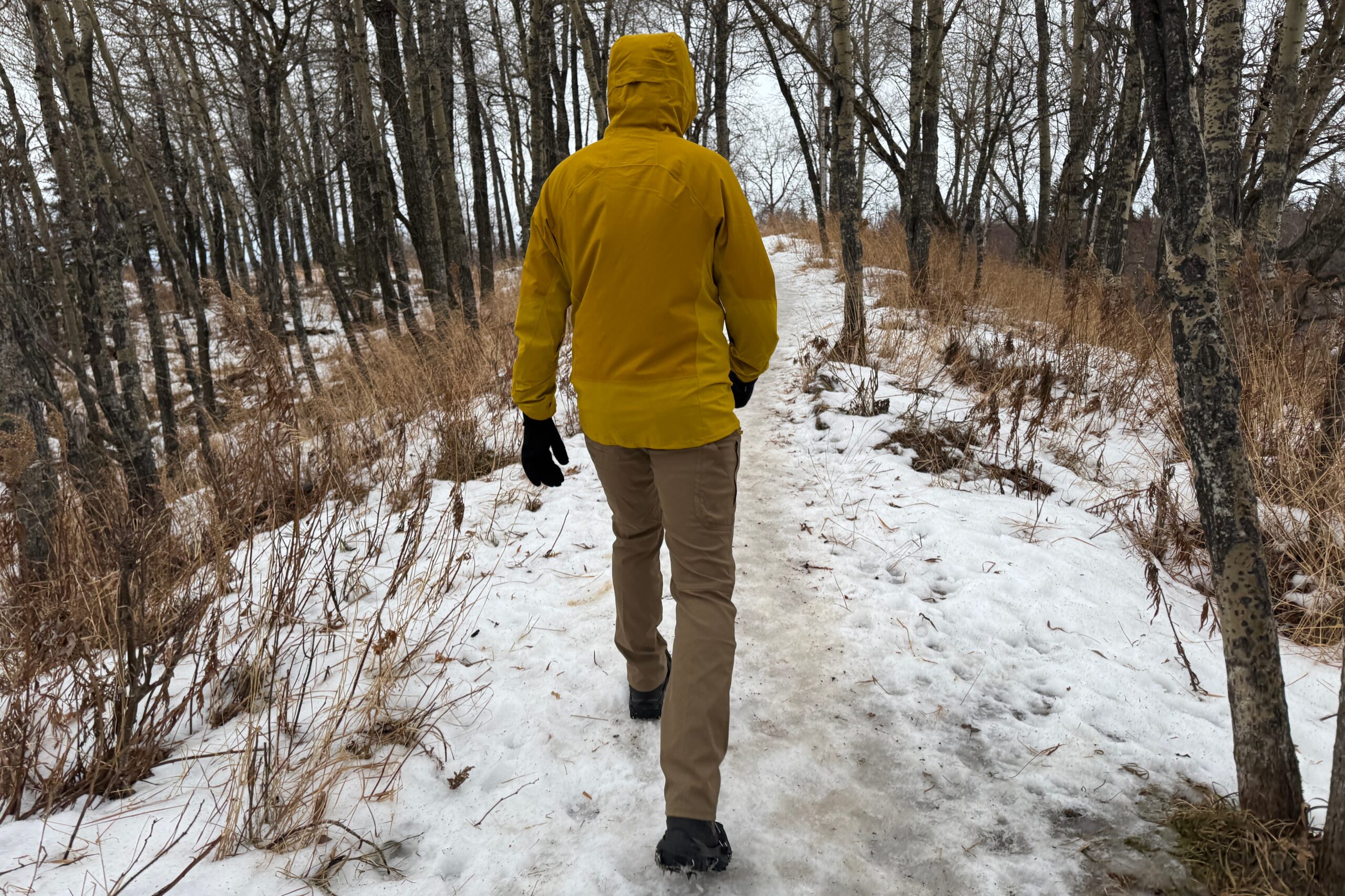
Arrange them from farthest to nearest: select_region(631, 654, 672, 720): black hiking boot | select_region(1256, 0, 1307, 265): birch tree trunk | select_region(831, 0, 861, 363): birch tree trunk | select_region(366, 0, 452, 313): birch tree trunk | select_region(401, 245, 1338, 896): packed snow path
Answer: select_region(366, 0, 452, 313): birch tree trunk → select_region(831, 0, 861, 363): birch tree trunk → select_region(1256, 0, 1307, 265): birch tree trunk → select_region(631, 654, 672, 720): black hiking boot → select_region(401, 245, 1338, 896): packed snow path

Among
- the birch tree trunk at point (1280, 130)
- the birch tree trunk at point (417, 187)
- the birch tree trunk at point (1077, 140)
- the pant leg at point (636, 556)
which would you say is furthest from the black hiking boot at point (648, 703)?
the birch tree trunk at point (1077, 140)

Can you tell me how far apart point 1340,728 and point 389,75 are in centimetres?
1041

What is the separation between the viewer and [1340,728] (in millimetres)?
1361

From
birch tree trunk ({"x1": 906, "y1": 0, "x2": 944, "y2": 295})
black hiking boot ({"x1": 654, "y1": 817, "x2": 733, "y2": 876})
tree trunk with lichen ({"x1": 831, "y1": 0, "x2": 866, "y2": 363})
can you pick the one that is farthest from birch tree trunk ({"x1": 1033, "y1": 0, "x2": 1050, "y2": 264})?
black hiking boot ({"x1": 654, "y1": 817, "x2": 733, "y2": 876})

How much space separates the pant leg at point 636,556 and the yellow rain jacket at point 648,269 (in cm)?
10

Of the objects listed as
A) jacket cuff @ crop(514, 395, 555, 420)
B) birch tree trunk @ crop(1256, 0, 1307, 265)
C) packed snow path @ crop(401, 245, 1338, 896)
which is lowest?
packed snow path @ crop(401, 245, 1338, 896)

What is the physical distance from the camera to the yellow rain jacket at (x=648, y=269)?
1.71 meters

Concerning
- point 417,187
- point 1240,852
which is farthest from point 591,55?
point 1240,852

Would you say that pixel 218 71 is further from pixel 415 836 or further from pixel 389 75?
pixel 415 836

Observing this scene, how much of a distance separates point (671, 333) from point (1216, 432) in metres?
1.36

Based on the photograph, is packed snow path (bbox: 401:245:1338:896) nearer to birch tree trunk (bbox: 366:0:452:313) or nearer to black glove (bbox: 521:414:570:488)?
black glove (bbox: 521:414:570:488)

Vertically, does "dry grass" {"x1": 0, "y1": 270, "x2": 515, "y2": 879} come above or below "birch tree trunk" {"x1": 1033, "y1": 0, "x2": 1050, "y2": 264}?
below

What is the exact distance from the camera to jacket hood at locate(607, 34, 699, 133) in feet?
5.92

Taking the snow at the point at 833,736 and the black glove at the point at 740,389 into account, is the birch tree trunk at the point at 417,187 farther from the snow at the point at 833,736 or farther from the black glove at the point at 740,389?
the black glove at the point at 740,389
